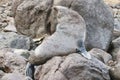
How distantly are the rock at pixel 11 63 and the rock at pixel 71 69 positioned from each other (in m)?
0.67

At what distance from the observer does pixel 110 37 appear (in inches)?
400

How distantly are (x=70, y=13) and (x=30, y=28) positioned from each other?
2.86 m

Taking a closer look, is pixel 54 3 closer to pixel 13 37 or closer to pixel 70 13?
pixel 13 37

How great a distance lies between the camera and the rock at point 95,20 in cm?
973

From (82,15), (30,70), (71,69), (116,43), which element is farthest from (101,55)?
(71,69)

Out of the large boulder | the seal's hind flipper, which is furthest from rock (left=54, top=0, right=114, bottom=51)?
the seal's hind flipper

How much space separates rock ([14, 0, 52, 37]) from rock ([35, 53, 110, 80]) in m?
3.11

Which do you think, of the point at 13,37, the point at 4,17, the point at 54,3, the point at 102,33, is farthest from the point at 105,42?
the point at 4,17

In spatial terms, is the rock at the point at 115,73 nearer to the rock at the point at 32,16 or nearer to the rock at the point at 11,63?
the rock at the point at 11,63

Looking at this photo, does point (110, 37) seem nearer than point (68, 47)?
No

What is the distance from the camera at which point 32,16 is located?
1067 cm

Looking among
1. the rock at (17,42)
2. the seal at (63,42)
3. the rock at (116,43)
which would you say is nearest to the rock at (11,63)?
the seal at (63,42)

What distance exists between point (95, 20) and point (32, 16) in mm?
1642

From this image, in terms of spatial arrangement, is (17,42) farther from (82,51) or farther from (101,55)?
(82,51)
